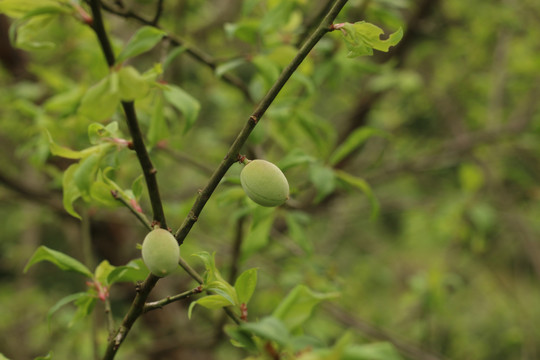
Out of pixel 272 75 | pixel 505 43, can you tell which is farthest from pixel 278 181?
pixel 505 43

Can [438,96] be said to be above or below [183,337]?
above

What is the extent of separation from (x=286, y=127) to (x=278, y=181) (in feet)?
2.27

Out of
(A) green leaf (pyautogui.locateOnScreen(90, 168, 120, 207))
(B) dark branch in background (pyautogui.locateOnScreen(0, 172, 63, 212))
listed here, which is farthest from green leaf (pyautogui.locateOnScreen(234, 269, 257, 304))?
(B) dark branch in background (pyautogui.locateOnScreen(0, 172, 63, 212))

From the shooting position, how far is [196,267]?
2527 millimetres

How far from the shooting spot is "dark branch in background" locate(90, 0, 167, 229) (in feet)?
1.65

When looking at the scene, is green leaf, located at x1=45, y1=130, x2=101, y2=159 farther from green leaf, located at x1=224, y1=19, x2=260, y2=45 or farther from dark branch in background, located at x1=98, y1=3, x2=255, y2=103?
green leaf, located at x1=224, y1=19, x2=260, y2=45

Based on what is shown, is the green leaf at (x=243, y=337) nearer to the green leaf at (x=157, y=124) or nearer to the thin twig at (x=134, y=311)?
the thin twig at (x=134, y=311)

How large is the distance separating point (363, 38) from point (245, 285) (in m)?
0.34

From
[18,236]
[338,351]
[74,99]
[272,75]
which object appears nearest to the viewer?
[338,351]

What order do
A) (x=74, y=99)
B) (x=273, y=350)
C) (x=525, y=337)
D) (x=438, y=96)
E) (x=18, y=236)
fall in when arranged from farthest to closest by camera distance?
(x=18, y=236), (x=438, y=96), (x=525, y=337), (x=74, y=99), (x=273, y=350)

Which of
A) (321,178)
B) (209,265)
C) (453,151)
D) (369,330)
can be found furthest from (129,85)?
(453,151)

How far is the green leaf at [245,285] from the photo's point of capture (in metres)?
0.65

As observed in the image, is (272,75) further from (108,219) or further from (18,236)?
(18,236)

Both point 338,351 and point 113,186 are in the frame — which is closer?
point 338,351
